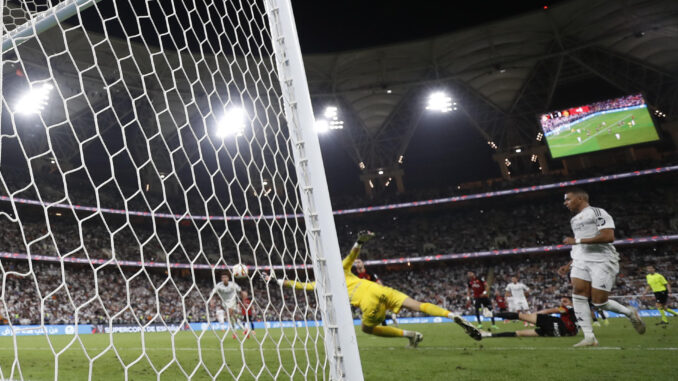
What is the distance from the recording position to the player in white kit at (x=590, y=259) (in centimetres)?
493

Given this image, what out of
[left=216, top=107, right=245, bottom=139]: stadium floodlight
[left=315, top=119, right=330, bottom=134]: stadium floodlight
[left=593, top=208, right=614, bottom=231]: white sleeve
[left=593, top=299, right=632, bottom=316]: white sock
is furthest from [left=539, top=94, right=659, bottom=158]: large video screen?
[left=216, top=107, right=245, bottom=139]: stadium floodlight

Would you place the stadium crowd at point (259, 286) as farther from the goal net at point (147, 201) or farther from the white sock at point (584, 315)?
the white sock at point (584, 315)

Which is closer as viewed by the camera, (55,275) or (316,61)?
(55,275)

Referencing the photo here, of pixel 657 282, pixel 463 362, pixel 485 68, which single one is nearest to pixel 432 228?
pixel 485 68

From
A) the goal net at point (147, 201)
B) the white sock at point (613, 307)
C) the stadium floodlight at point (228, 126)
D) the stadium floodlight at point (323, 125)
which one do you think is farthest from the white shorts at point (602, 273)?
the stadium floodlight at point (323, 125)

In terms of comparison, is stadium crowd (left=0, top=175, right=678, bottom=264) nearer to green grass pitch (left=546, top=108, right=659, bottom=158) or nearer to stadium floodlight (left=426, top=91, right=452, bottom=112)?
green grass pitch (left=546, top=108, right=659, bottom=158)

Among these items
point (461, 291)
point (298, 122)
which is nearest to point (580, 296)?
point (298, 122)

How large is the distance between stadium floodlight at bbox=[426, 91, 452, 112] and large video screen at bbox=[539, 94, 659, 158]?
18.7 feet

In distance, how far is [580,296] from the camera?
203 inches

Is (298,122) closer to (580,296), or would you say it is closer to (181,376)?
(181,376)

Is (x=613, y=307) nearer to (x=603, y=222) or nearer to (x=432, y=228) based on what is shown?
(x=603, y=222)

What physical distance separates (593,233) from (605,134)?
23.6 metres

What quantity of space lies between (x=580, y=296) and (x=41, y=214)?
1085 inches

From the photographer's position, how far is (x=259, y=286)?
26.5 m
